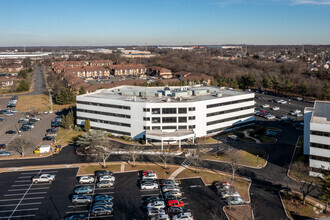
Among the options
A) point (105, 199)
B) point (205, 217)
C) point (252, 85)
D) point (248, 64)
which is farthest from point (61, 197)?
point (248, 64)

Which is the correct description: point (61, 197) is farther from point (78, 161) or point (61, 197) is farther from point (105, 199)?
point (78, 161)

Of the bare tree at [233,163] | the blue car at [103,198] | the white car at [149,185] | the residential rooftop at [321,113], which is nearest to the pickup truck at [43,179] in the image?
the blue car at [103,198]

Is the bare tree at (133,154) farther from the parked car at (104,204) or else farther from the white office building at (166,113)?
the parked car at (104,204)

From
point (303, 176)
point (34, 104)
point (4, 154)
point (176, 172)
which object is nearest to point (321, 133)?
point (303, 176)

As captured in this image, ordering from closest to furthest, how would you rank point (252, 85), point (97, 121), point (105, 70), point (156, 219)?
1. point (156, 219)
2. point (97, 121)
3. point (252, 85)
4. point (105, 70)

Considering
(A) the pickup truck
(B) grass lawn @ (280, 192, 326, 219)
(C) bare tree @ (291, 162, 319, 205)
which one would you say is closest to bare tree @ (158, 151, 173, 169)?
(A) the pickup truck

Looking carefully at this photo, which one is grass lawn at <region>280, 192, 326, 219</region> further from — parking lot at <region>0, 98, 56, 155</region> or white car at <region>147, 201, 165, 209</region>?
parking lot at <region>0, 98, 56, 155</region>
